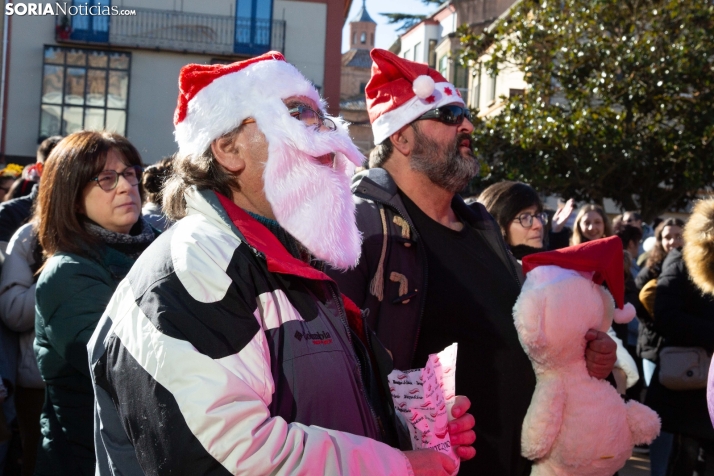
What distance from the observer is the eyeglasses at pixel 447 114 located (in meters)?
3.48

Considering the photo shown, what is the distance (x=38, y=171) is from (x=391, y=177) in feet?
11.2

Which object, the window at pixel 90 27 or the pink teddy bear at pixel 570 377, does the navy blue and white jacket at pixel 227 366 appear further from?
the window at pixel 90 27

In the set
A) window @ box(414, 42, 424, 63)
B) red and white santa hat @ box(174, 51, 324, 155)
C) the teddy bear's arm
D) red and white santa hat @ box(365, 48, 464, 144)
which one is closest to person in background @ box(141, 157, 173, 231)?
red and white santa hat @ box(365, 48, 464, 144)

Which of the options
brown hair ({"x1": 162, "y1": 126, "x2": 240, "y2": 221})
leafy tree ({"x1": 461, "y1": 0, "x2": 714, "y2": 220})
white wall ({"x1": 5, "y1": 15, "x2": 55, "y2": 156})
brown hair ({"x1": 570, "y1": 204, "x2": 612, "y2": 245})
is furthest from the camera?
white wall ({"x1": 5, "y1": 15, "x2": 55, "y2": 156})

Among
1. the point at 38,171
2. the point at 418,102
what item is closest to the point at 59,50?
the point at 38,171

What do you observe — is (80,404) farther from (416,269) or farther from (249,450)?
(249,450)

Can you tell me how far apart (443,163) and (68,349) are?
157 cm

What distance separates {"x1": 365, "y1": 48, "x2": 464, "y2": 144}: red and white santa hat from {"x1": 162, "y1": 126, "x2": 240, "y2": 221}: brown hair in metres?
1.44

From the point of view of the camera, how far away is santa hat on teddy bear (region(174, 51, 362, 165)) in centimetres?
214

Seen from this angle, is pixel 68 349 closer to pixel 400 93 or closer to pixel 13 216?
pixel 400 93

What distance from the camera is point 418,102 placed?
3.47 m

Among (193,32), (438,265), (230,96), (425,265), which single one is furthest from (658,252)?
(193,32)

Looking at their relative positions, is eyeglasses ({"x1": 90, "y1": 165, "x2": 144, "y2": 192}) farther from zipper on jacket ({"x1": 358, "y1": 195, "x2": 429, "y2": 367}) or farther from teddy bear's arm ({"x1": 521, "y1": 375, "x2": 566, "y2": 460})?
teddy bear's arm ({"x1": 521, "y1": 375, "x2": 566, "y2": 460})

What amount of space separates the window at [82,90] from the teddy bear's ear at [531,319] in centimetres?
2407
